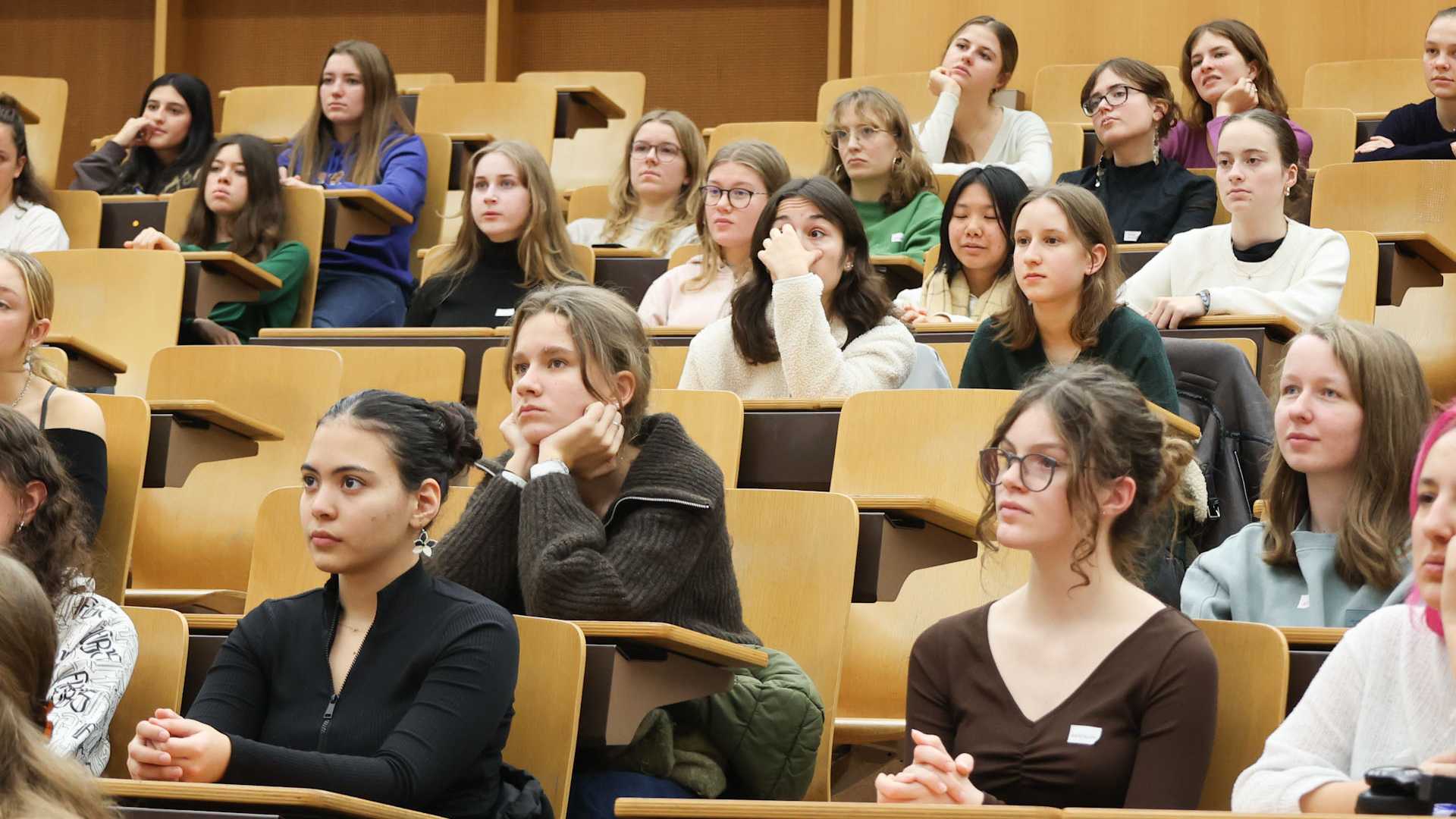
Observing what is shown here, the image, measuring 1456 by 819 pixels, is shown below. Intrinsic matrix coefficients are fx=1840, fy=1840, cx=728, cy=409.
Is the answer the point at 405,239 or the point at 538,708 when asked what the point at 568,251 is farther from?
the point at 538,708

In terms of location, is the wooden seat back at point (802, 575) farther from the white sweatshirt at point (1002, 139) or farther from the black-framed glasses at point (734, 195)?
the white sweatshirt at point (1002, 139)

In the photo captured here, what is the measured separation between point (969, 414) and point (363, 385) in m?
1.06

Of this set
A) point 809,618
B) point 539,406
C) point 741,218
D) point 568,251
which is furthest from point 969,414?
point 568,251

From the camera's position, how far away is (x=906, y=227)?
368 centimetres

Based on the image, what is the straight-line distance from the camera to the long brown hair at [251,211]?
3768 millimetres

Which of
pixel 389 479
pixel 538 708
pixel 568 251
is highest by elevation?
pixel 568 251

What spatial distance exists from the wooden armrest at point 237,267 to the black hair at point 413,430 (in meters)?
1.59

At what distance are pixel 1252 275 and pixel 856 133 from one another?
0.91 meters

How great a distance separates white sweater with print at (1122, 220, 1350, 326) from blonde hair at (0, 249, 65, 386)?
1.75 metres

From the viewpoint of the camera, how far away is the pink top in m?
3.32

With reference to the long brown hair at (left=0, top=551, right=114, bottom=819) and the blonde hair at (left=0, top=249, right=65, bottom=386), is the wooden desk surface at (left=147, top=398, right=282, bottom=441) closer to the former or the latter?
the blonde hair at (left=0, top=249, right=65, bottom=386)

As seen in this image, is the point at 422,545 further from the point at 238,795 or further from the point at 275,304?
the point at 275,304

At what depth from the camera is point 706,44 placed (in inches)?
240

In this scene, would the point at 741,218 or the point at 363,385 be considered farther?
the point at 741,218
